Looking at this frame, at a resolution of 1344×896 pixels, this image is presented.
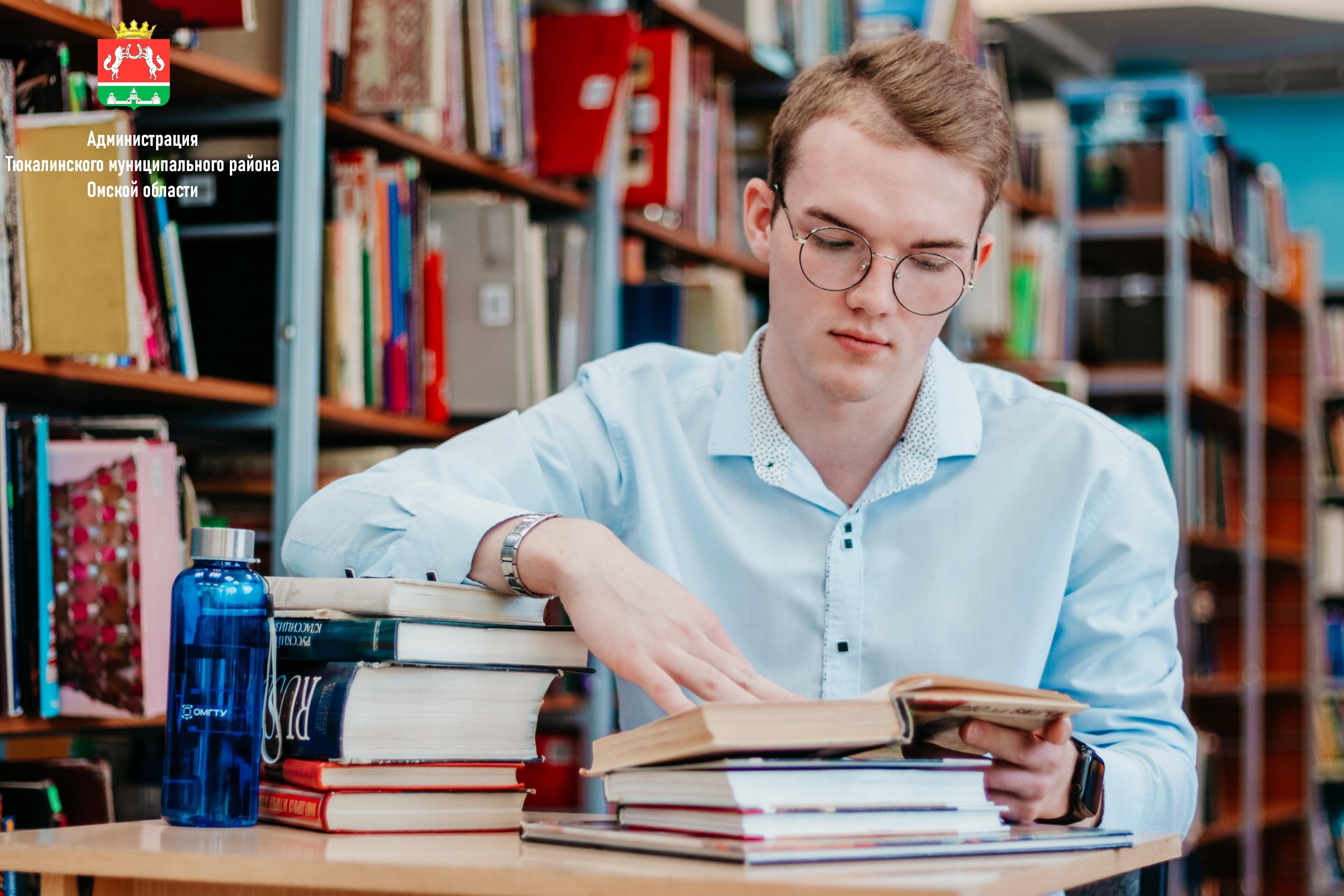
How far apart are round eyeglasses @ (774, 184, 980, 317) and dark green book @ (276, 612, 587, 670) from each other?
1.45 ft

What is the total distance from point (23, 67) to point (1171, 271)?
11.6ft

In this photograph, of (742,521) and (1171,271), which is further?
(1171,271)

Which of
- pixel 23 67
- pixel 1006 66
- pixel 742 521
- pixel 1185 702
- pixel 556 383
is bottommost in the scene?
pixel 1185 702

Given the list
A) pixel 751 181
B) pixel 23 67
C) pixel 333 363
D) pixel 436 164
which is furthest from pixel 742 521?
pixel 436 164

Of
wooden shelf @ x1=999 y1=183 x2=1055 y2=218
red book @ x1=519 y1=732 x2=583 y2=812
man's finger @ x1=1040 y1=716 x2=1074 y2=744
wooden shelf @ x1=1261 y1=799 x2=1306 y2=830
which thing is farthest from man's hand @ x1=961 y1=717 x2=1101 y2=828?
wooden shelf @ x1=1261 y1=799 x2=1306 y2=830

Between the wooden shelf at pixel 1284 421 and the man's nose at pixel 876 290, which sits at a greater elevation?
the man's nose at pixel 876 290

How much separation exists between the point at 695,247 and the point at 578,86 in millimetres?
556

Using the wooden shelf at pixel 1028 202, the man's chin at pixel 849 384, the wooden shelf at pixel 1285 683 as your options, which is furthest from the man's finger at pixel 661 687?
the wooden shelf at pixel 1285 683

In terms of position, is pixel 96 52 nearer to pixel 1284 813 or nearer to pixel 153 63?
pixel 153 63

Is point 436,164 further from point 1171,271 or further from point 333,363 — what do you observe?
point 1171,271

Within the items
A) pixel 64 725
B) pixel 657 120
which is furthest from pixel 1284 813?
pixel 64 725

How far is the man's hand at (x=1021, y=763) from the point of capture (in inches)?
40.5

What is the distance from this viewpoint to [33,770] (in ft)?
5.39

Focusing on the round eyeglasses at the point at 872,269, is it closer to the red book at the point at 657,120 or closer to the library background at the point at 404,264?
the library background at the point at 404,264
